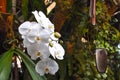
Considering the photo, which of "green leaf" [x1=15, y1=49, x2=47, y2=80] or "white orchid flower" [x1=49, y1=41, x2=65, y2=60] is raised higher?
"white orchid flower" [x1=49, y1=41, x2=65, y2=60]

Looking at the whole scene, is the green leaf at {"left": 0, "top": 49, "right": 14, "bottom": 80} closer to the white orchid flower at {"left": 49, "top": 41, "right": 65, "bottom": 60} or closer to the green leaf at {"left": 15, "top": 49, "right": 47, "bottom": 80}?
the green leaf at {"left": 15, "top": 49, "right": 47, "bottom": 80}

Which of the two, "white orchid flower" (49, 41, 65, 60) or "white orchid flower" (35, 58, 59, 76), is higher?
"white orchid flower" (49, 41, 65, 60)

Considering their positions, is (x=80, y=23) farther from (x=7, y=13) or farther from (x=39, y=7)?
(x=7, y=13)

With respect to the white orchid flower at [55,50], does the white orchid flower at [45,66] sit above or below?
below

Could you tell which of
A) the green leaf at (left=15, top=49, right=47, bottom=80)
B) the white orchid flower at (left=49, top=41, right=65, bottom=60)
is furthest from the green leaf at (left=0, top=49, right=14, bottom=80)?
the white orchid flower at (left=49, top=41, right=65, bottom=60)

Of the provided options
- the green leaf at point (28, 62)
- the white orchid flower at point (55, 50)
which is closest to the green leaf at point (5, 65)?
the green leaf at point (28, 62)

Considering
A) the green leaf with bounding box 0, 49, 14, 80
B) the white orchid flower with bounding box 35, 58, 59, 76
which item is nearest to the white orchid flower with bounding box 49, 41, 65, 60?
the white orchid flower with bounding box 35, 58, 59, 76

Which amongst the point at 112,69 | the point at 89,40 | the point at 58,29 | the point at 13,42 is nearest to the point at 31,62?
the point at 13,42

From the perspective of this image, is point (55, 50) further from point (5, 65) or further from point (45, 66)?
point (5, 65)

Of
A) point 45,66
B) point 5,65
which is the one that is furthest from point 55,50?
point 5,65

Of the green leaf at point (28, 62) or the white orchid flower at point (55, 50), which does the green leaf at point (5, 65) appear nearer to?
the green leaf at point (28, 62)

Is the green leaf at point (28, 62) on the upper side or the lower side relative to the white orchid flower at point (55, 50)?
lower

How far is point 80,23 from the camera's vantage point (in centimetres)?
135

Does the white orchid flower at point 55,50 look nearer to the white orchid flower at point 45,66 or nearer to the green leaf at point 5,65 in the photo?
the white orchid flower at point 45,66
